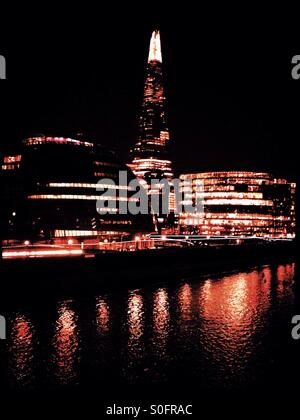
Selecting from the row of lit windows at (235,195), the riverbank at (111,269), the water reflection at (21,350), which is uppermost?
the row of lit windows at (235,195)

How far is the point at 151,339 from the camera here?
25.0 meters

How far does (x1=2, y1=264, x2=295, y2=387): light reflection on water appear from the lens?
19625mm

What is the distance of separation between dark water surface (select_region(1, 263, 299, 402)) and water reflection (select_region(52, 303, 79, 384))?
0.16 ft

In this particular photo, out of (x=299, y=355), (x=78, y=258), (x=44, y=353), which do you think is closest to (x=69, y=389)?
(x=44, y=353)

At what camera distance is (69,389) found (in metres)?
17.6

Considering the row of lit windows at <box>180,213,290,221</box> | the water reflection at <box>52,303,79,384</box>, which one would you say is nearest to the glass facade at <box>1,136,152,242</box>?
the water reflection at <box>52,303,79,384</box>

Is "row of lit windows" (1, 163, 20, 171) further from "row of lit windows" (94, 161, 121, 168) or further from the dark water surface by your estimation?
the dark water surface

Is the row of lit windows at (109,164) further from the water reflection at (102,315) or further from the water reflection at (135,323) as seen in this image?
the water reflection at (102,315)

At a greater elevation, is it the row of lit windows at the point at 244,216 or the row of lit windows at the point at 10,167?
the row of lit windows at the point at 10,167

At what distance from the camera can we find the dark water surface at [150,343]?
743 inches

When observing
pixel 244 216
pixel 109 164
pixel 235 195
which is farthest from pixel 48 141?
pixel 244 216

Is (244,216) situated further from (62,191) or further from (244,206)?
(62,191)

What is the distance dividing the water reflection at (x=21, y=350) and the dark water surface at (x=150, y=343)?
0.04m

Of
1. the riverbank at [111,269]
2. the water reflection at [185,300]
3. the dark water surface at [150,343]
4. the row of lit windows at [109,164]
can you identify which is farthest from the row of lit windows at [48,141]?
the dark water surface at [150,343]
